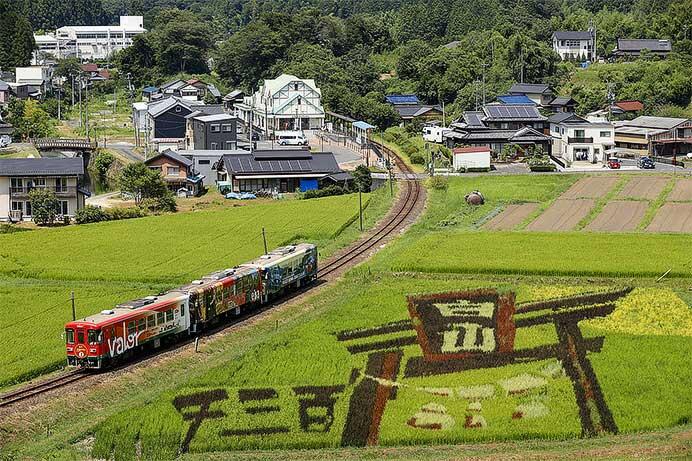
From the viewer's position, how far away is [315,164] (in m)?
65.8

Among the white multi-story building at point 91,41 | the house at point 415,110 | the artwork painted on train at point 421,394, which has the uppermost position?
the white multi-story building at point 91,41

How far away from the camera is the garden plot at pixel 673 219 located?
160ft

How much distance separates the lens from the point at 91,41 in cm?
14862

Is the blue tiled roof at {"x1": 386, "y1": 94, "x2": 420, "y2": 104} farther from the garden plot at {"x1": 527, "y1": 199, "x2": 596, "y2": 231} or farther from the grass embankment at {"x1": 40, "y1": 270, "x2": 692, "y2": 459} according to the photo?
the grass embankment at {"x1": 40, "y1": 270, "x2": 692, "y2": 459}

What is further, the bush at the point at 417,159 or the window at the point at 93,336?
the bush at the point at 417,159

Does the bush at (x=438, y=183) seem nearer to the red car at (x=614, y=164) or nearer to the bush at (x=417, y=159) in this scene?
the bush at (x=417, y=159)

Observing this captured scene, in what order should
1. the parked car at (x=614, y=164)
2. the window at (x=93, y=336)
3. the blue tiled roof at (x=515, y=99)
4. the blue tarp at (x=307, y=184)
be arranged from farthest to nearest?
the blue tiled roof at (x=515, y=99), the parked car at (x=614, y=164), the blue tarp at (x=307, y=184), the window at (x=93, y=336)

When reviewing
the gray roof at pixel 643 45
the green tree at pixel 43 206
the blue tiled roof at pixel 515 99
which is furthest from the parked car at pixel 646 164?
the green tree at pixel 43 206

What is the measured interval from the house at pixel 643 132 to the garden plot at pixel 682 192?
52.4 feet

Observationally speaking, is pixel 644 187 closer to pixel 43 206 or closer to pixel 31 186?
pixel 43 206

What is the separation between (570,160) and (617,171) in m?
7.02

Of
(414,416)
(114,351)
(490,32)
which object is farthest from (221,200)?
(490,32)

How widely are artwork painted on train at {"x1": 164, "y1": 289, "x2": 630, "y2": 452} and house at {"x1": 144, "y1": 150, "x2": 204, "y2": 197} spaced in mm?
32949

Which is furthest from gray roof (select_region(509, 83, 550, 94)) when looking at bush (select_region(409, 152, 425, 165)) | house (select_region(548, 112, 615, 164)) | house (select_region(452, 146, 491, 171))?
house (select_region(452, 146, 491, 171))
